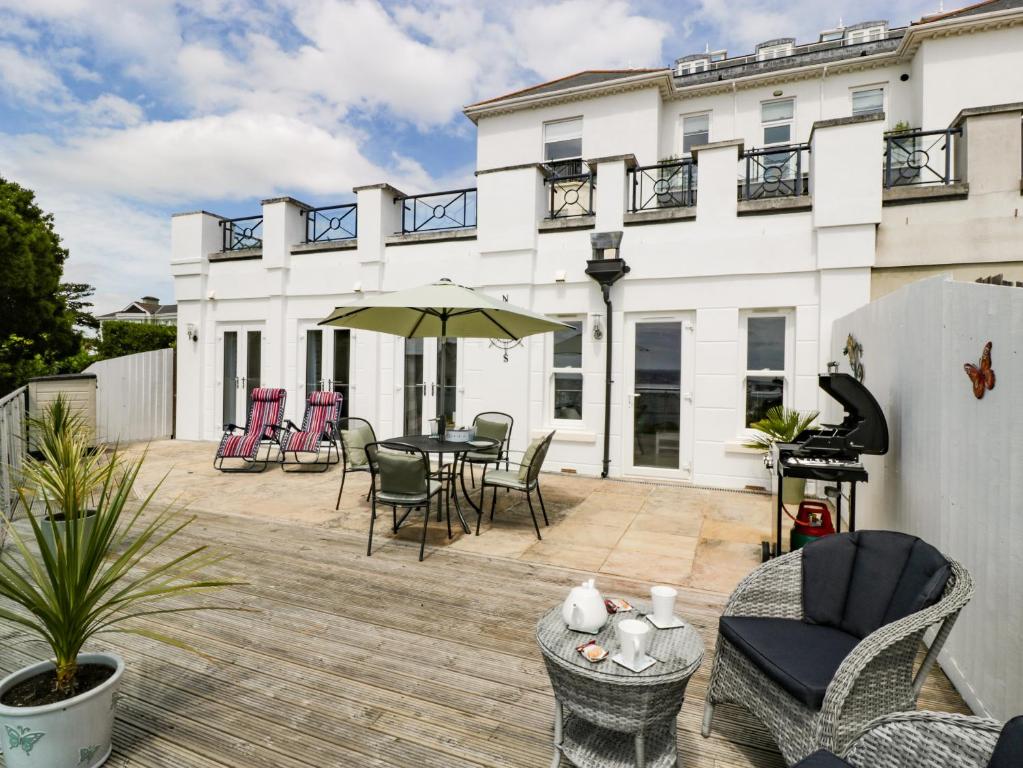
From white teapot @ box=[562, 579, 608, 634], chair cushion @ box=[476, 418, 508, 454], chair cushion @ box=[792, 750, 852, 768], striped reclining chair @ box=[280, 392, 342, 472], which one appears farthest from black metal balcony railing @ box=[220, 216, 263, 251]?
chair cushion @ box=[792, 750, 852, 768]

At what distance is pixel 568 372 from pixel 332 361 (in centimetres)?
436

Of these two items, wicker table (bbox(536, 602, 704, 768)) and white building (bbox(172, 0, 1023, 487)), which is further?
white building (bbox(172, 0, 1023, 487))

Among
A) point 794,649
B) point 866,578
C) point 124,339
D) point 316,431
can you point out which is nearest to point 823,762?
point 794,649

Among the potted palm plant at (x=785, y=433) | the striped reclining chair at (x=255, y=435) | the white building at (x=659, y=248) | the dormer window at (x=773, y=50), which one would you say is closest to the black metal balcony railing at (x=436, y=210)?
the white building at (x=659, y=248)

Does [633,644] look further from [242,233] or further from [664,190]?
[242,233]

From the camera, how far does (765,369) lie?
673 cm

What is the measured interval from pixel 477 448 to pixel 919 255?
548 centimetres

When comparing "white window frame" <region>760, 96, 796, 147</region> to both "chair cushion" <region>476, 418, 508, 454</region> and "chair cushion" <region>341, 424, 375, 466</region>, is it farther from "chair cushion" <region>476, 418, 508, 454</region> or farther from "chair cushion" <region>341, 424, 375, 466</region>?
"chair cushion" <region>341, 424, 375, 466</region>

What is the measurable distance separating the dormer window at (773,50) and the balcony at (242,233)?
1393cm

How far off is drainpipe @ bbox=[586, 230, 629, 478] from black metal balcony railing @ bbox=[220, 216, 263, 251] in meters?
6.53

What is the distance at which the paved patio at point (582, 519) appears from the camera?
13.7 ft

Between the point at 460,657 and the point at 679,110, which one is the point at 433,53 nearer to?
the point at 679,110

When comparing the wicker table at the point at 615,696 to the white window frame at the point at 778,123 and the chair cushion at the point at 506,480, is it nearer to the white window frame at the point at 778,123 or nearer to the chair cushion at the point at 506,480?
the chair cushion at the point at 506,480

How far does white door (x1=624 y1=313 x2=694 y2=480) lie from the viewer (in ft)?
23.2
